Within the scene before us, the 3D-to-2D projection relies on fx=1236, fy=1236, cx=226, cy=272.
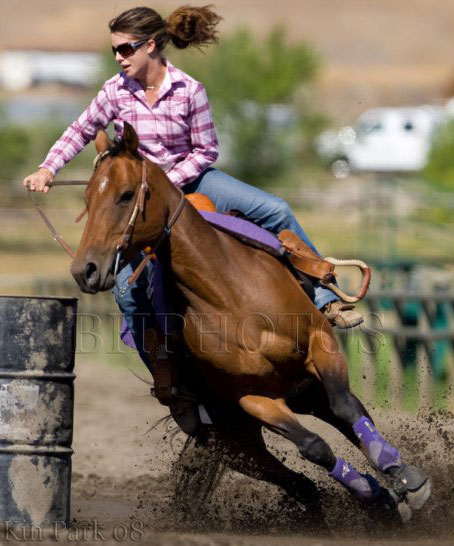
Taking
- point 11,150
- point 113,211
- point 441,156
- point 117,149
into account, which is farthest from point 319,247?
point 113,211

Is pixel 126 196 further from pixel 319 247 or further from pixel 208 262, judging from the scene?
pixel 319 247

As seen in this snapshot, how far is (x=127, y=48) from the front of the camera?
568cm

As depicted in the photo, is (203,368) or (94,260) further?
(203,368)

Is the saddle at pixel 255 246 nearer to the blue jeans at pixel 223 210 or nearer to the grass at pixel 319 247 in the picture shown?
the blue jeans at pixel 223 210

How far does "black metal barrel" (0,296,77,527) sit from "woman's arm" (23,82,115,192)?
678 mm

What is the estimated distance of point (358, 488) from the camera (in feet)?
19.2

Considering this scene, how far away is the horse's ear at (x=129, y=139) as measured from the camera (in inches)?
204

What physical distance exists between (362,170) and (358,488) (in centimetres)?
3071

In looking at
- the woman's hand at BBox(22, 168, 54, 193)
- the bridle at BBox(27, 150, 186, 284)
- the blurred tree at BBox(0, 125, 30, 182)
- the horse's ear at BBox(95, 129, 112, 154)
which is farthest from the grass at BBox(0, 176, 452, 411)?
the blurred tree at BBox(0, 125, 30, 182)

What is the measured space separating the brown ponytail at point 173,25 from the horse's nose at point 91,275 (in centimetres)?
124

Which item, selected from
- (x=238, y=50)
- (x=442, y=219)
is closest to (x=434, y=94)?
(x=238, y=50)

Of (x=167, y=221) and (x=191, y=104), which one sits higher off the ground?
(x=191, y=104)

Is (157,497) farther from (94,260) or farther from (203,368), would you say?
(94,260)

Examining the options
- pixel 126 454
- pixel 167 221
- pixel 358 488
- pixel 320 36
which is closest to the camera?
pixel 167 221
